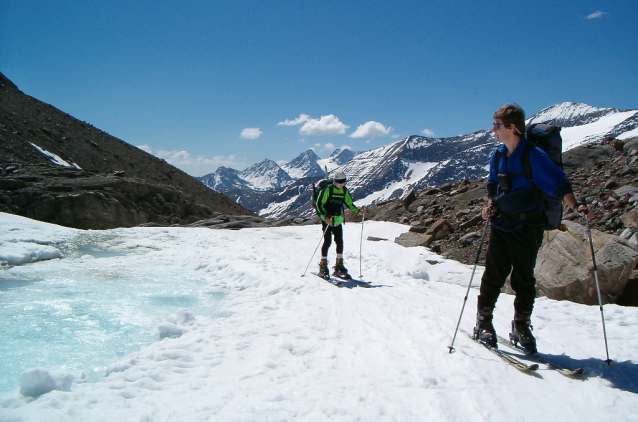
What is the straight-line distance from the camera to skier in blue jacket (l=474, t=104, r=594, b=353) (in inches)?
166

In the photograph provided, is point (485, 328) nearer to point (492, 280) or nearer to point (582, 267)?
point (492, 280)

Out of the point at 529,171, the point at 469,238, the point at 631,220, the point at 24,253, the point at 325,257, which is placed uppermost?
the point at 529,171

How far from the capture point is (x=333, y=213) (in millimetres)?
9453

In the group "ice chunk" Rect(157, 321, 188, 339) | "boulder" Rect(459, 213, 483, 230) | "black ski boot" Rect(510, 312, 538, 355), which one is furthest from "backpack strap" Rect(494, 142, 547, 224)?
"boulder" Rect(459, 213, 483, 230)

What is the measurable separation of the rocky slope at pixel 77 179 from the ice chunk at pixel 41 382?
2029cm

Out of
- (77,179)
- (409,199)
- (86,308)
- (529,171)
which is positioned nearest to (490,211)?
(529,171)

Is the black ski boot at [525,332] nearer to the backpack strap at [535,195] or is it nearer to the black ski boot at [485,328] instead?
the black ski boot at [485,328]

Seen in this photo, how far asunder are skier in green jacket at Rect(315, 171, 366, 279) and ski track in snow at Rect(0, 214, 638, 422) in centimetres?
130

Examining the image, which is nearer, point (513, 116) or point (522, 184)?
point (522, 184)

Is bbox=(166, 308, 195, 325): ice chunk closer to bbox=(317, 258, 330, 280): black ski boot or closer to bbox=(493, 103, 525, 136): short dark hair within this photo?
bbox=(317, 258, 330, 280): black ski boot

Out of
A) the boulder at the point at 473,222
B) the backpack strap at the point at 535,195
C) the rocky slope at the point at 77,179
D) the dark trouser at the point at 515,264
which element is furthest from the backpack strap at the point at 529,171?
the rocky slope at the point at 77,179

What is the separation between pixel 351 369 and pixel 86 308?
15.7 ft

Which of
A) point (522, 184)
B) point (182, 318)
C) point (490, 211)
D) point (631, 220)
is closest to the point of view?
point (522, 184)

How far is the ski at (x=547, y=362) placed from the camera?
389 centimetres
